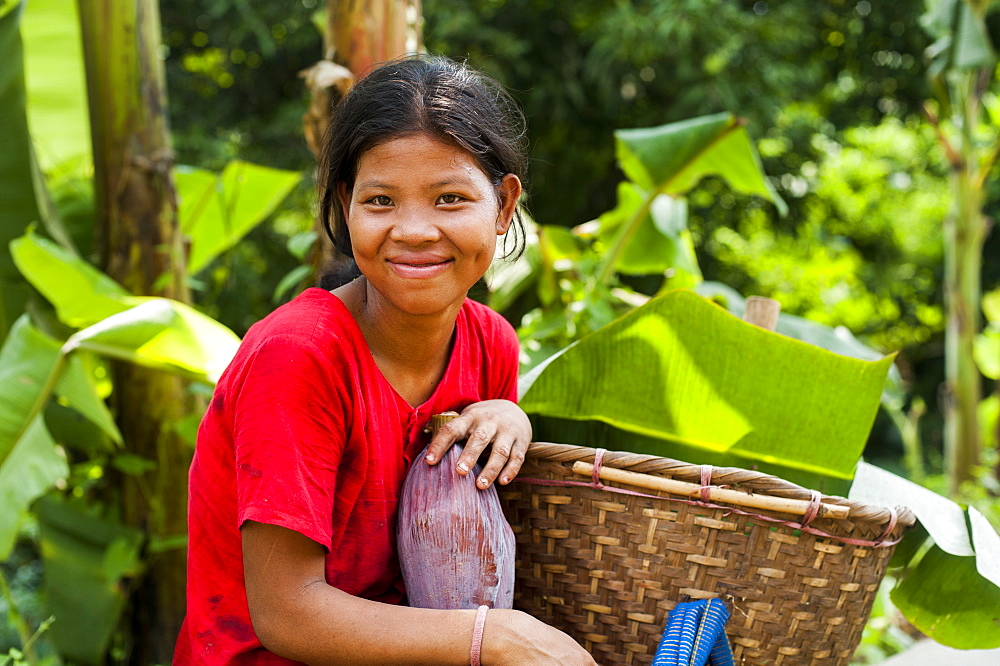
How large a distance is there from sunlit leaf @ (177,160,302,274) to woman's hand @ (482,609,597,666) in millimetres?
1914

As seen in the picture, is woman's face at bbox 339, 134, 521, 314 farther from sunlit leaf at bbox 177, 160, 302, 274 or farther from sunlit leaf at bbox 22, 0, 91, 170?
sunlit leaf at bbox 22, 0, 91, 170

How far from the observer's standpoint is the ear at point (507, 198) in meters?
1.37

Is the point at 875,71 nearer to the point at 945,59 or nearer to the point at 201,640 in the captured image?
the point at 945,59

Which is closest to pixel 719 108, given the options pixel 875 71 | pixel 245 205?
pixel 875 71

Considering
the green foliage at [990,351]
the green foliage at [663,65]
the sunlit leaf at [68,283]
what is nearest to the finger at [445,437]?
the sunlit leaf at [68,283]

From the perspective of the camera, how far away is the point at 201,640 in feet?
4.18

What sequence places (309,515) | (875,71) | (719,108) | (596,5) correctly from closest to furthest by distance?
(309,515) → (719,108) → (596,5) → (875,71)

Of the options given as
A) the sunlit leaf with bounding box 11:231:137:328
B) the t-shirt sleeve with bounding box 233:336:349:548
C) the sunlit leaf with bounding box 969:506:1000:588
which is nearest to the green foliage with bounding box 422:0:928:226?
the sunlit leaf with bounding box 11:231:137:328

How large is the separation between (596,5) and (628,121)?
77 cm

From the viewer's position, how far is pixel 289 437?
3.62ft

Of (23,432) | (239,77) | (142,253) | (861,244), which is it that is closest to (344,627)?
(23,432)

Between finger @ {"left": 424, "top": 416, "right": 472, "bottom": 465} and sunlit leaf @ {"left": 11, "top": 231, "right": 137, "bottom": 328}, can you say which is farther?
sunlit leaf @ {"left": 11, "top": 231, "right": 137, "bottom": 328}

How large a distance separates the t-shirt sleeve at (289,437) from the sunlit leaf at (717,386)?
1.56ft

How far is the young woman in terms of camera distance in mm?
1107
